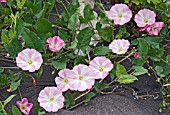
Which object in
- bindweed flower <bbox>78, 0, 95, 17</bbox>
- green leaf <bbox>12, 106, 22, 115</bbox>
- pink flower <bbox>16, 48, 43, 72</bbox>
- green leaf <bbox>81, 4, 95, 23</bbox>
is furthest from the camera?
bindweed flower <bbox>78, 0, 95, 17</bbox>

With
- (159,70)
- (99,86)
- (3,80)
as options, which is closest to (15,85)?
(3,80)

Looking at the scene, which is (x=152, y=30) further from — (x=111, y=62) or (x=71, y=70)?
(x=71, y=70)

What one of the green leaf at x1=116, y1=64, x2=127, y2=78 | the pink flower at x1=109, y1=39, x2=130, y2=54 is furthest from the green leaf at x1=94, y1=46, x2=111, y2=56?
the green leaf at x1=116, y1=64, x2=127, y2=78

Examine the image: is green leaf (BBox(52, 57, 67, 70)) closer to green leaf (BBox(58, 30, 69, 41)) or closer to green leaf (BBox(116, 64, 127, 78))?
green leaf (BBox(58, 30, 69, 41))

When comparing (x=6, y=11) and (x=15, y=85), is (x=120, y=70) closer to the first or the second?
(x=15, y=85)

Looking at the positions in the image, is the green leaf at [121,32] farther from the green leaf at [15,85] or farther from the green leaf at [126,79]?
the green leaf at [15,85]
